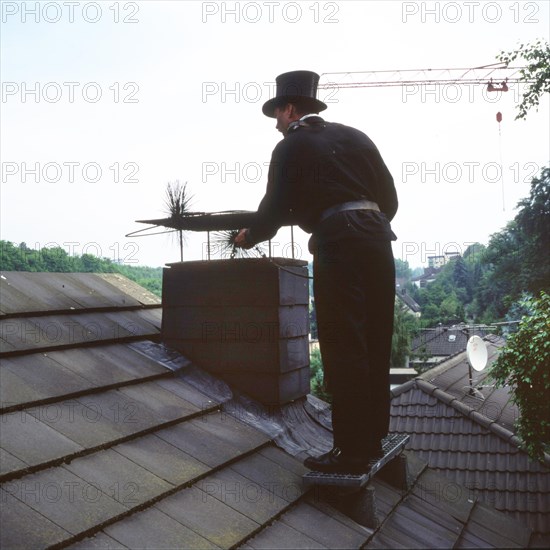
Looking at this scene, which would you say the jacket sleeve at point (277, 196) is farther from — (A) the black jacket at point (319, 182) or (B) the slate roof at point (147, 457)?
(B) the slate roof at point (147, 457)

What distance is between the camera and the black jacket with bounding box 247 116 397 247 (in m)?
2.65

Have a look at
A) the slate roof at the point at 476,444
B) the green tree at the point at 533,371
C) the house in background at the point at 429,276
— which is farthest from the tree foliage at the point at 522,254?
the house in background at the point at 429,276

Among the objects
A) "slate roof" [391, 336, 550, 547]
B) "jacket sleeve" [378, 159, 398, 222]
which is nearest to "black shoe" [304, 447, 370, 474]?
"jacket sleeve" [378, 159, 398, 222]

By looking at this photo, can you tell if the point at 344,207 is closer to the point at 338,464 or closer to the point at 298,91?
the point at 298,91

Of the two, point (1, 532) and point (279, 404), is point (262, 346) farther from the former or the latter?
point (1, 532)

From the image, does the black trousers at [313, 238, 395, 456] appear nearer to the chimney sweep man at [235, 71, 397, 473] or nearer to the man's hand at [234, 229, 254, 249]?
the chimney sweep man at [235, 71, 397, 473]

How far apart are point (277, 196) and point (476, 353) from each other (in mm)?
10927

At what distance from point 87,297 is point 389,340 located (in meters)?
1.84

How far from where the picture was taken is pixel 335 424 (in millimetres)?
2557

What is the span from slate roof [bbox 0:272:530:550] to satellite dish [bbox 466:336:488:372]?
9.31 meters

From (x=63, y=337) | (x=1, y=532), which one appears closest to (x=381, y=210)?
(x=63, y=337)

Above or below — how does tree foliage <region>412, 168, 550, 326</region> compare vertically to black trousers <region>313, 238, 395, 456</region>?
below

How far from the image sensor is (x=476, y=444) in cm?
1043

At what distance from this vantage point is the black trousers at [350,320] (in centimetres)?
250
